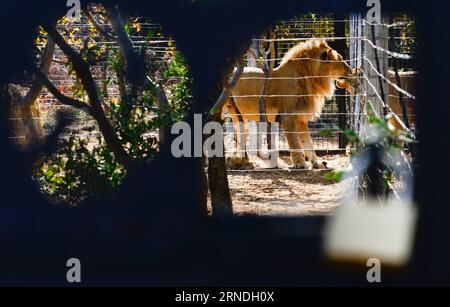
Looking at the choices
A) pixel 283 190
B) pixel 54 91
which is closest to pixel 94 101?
pixel 54 91

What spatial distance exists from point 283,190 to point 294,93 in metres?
1.38

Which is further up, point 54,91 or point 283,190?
point 54,91

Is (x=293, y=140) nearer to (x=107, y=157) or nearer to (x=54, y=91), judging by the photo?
(x=107, y=157)

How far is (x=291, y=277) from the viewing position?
3.73 metres

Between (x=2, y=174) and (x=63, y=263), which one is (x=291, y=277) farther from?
(x=2, y=174)

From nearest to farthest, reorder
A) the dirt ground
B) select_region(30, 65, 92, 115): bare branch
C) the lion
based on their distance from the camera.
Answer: select_region(30, 65, 92, 115): bare branch, the dirt ground, the lion

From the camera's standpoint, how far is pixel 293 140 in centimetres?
844

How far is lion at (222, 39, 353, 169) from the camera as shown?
8188 mm

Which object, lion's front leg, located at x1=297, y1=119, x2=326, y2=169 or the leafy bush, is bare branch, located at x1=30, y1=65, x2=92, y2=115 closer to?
the leafy bush

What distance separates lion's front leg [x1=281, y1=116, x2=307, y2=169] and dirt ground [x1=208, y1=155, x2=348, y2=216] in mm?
103

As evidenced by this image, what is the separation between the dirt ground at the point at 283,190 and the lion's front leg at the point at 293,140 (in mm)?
103

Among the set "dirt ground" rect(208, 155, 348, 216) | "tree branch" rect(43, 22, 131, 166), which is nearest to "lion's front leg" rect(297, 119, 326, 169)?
"dirt ground" rect(208, 155, 348, 216)

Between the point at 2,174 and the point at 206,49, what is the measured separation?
1.30 m
